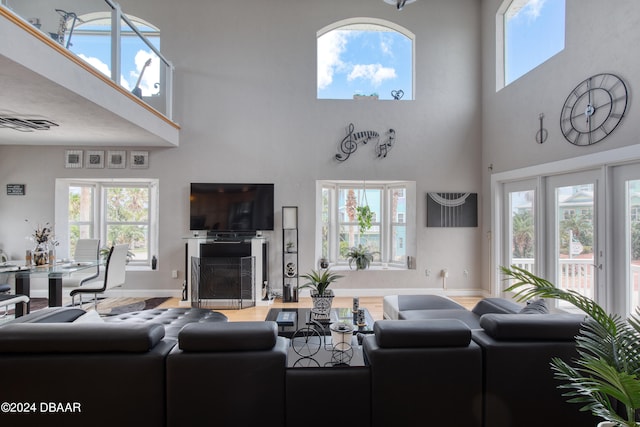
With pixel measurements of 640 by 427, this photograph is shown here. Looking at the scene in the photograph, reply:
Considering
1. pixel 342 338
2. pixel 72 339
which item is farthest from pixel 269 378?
pixel 72 339

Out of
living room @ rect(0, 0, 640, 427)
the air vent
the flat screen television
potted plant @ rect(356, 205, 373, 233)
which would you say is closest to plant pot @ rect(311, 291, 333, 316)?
living room @ rect(0, 0, 640, 427)

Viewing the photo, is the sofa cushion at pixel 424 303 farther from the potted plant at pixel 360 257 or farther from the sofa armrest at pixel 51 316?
the sofa armrest at pixel 51 316

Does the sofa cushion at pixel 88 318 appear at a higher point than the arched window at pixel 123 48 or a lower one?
lower

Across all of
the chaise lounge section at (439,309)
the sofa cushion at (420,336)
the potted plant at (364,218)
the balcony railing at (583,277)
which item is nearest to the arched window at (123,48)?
the sofa cushion at (420,336)

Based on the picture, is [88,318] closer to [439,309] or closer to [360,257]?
[439,309]

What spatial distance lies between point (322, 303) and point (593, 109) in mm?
3337

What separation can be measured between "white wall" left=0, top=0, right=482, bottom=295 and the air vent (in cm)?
119

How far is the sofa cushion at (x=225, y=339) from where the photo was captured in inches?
62.6

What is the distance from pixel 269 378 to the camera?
1584 millimetres

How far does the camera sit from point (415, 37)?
17.0 ft

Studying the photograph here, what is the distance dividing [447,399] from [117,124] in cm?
428

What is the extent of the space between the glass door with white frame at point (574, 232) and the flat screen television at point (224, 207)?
4.01 m

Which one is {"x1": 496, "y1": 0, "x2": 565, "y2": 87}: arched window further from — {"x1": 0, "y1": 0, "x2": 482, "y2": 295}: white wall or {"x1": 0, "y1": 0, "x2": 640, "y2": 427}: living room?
{"x1": 0, "y1": 0, "x2": 482, "y2": 295}: white wall

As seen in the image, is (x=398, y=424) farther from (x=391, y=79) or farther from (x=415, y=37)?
(x=415, y=37)
